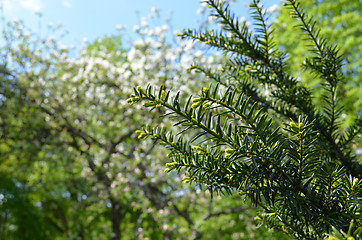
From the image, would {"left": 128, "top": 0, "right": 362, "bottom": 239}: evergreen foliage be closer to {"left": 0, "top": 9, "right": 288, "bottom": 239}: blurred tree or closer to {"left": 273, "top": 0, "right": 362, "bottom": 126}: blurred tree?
{"left": 0, "top": 9, "right": 288, "bottom": 239}: blurred tree

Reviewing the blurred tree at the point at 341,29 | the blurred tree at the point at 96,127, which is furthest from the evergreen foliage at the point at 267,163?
the blurred tree at the point at 341,29

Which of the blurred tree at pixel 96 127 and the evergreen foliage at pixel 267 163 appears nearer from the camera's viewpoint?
the evergreen foliage at pixel 267 163

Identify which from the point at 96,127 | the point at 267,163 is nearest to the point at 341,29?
the point at 96,127

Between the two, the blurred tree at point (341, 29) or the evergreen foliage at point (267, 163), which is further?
the blurred tree at point (341, 29)

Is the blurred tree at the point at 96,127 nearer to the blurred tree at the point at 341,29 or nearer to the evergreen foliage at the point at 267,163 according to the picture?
the blurred tree at the point at 341,29

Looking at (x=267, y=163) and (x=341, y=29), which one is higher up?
(x=341, y=29)

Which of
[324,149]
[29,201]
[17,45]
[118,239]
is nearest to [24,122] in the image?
[17,45]

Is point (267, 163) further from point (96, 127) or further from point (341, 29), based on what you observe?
point (341, 29)

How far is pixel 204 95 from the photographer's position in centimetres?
93

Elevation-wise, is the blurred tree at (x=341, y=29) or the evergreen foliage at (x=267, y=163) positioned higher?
the blurred tree at (x=341, y=29)

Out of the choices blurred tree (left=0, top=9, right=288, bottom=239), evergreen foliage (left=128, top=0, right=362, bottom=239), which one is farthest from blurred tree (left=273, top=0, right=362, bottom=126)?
evergreen foliage (left=128, top=0, right=362, bottom=239)

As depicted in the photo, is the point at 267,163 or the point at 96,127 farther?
the point at 96,127

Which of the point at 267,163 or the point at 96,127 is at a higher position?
the point at 96,127

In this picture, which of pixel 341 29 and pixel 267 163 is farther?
pixel 341 29
